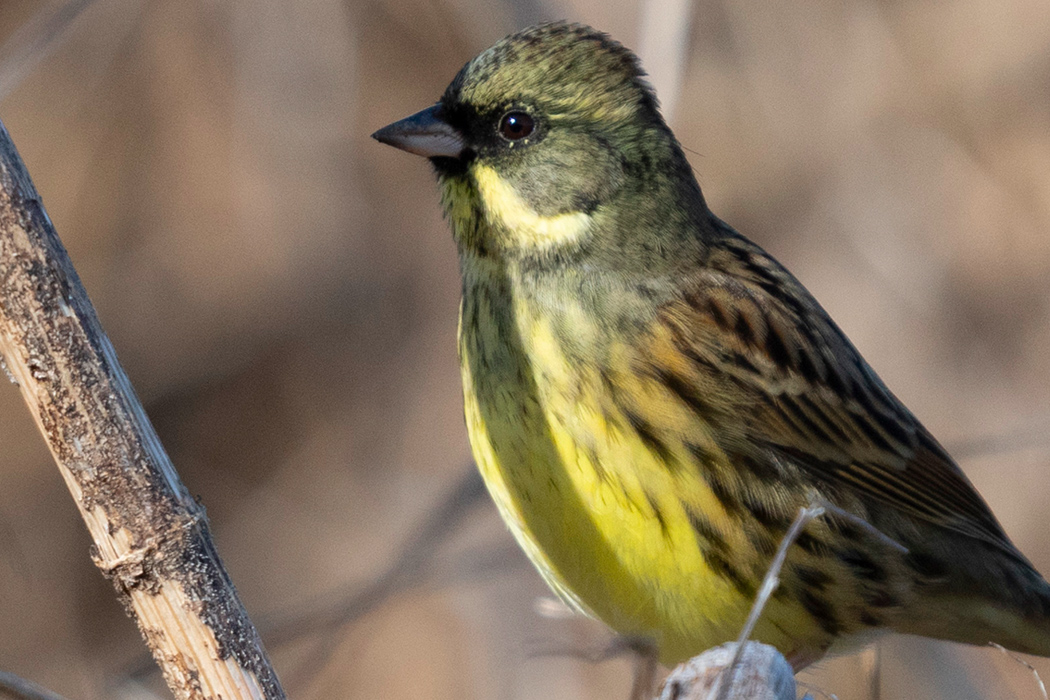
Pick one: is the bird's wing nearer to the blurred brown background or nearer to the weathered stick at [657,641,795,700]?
the weathered stick at [657,641,795,700]

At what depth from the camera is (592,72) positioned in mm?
2393

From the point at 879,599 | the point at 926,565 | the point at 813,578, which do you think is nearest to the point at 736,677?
the point at 813,578

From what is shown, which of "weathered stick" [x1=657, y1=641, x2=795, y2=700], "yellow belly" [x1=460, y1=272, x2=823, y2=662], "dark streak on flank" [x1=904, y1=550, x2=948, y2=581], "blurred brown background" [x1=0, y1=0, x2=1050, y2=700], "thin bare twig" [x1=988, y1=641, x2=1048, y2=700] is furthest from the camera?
"blurred brown background" [x1=0, y1=0, x2=1050, y2=700]

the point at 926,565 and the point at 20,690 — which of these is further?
the point at 926,565

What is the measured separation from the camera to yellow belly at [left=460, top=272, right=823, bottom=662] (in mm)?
2154

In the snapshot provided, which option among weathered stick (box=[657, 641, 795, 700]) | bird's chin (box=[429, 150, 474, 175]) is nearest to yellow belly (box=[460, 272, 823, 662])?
bird's chin (box=[429, 150, 474, 175])

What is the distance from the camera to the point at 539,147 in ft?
7.65

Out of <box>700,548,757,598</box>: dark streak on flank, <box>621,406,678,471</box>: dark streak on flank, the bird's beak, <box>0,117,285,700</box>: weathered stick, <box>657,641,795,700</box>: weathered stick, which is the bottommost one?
<box>700,548,757,598</box>: dark streak on flank

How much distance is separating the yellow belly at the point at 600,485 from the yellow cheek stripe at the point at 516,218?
0.13m

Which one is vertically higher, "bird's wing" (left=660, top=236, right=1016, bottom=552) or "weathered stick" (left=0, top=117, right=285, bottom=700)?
"weathered stick" (left=0, top=117, right=285, bottom=700)

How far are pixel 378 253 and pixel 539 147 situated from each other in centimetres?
249

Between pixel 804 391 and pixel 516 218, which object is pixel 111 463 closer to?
pixel 516 218

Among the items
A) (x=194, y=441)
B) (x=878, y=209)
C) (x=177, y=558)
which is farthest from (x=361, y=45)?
(x=177, y=558)

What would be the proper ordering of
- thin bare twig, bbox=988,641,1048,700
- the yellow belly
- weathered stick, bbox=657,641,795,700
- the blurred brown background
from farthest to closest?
the blurred brown background
the yellow belly
thin bare twig, bbox=988,641,1048,700
weathered stick, bbox=657,641,795,700
